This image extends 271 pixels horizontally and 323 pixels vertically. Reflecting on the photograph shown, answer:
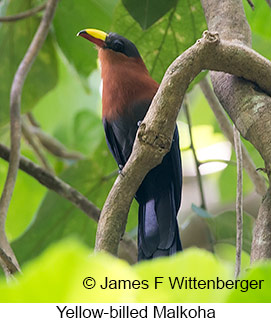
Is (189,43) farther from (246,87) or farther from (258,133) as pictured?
(258,133)

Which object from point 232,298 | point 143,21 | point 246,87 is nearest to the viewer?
point 232,298

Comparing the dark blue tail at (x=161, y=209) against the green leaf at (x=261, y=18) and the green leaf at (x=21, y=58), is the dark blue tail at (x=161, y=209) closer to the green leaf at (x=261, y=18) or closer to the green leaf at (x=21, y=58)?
the green leaf at (x=261, y=18)

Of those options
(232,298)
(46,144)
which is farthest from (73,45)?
(232,298)

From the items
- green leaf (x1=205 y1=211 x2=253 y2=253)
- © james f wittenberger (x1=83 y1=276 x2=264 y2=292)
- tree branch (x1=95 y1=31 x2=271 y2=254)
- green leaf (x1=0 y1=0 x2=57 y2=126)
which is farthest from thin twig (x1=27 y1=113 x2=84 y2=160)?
© james f wittenberger (x1=83 y1=276 x2=264 y2=292)

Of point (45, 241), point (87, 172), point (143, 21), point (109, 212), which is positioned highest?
point (143, 21)

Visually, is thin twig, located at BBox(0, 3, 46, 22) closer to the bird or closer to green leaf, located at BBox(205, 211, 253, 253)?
the bird

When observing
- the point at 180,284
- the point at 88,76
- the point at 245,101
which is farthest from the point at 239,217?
the point at 88,76

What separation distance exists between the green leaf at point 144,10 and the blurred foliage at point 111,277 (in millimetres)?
1707

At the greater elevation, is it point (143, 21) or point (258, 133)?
point (143, 21)

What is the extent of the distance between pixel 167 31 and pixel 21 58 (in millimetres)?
788

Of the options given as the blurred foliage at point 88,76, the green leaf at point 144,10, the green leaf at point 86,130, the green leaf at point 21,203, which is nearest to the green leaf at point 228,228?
the blurred foliage at point 88,76

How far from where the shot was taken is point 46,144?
3389 millimetres

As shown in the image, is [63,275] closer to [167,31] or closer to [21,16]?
[167,31]

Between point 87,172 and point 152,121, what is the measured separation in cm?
134
